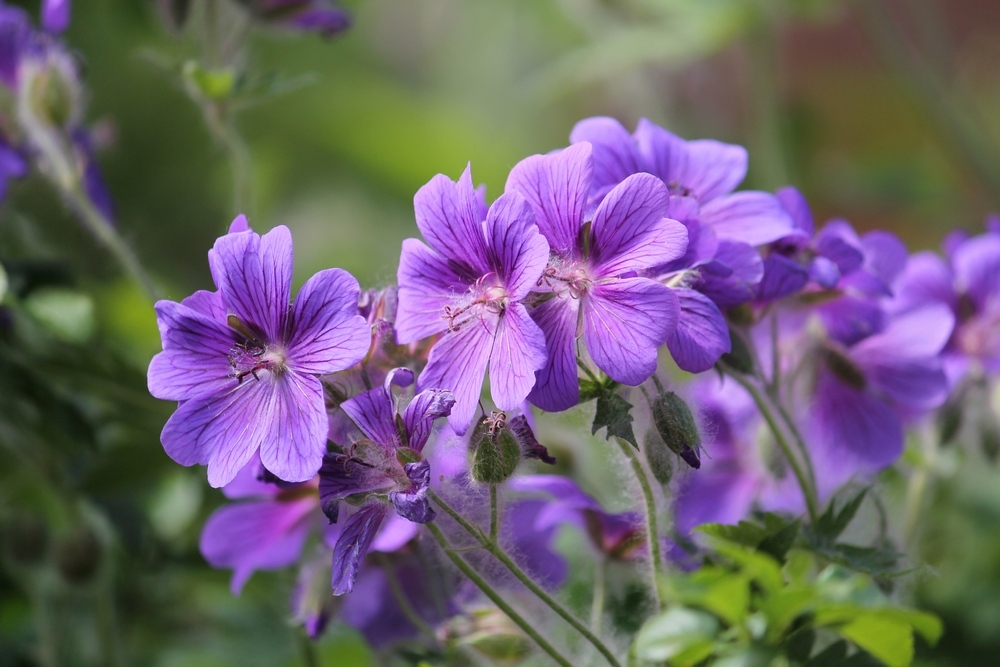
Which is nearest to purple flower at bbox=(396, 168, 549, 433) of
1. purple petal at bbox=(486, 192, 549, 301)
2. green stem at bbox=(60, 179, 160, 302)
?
purple petal at bbox=(486, 192, 549, 301)

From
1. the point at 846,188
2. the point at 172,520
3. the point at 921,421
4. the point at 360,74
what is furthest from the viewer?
the point at 360,74

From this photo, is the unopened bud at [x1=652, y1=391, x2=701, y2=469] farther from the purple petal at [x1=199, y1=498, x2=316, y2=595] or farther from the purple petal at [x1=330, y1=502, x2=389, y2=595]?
the purple petal at [x1=199, y1=498, x2=316, y2=595]

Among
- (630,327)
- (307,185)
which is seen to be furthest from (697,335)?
(307,185)

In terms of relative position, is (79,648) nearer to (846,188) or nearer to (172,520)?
(172,520)

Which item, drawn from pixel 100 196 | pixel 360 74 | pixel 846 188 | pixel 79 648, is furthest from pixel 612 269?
pixel 360 74

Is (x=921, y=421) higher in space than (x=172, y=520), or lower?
lower

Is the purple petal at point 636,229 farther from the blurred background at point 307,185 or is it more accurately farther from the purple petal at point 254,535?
the purple petal at point 254,535
